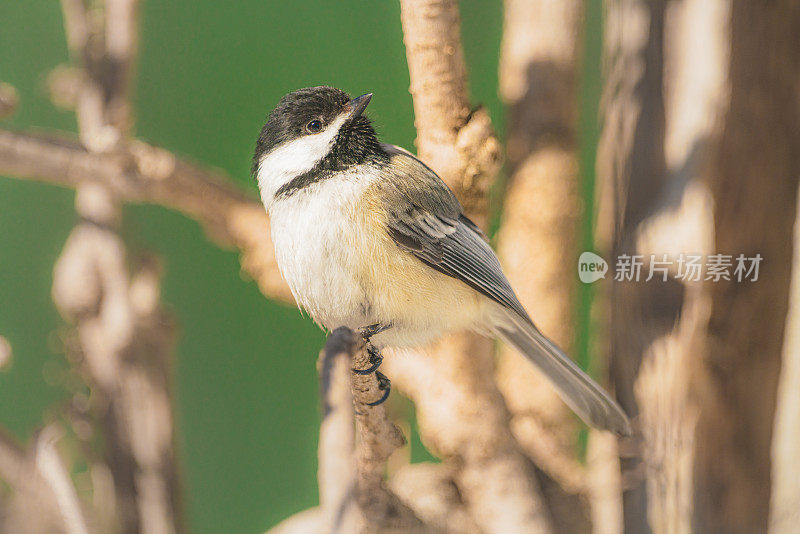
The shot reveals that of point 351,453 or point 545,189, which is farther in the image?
point 545,189

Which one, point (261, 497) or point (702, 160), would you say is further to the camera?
point (261, 497)

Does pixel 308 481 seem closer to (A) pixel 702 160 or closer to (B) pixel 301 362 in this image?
(B) pixel 301 362

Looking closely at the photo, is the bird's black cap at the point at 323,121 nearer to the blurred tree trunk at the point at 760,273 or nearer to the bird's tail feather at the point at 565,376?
the bird's tail feather at the point at 565,376

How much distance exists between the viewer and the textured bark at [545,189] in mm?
968

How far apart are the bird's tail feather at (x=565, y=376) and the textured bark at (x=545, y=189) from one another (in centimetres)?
6

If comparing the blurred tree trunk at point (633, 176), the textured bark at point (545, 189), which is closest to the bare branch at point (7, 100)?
the textured bark at point (545, 189)

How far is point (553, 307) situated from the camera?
3.22ft

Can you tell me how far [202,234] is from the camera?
1.01 metres

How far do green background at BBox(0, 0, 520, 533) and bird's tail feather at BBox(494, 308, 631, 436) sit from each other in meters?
0.31

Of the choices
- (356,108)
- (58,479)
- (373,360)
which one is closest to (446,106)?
(356,108)

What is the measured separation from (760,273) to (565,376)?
0.32 metres

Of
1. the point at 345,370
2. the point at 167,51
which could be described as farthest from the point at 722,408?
the point at 167,51

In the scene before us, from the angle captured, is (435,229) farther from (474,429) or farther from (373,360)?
(474,429)

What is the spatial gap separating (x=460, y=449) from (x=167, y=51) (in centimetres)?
79
